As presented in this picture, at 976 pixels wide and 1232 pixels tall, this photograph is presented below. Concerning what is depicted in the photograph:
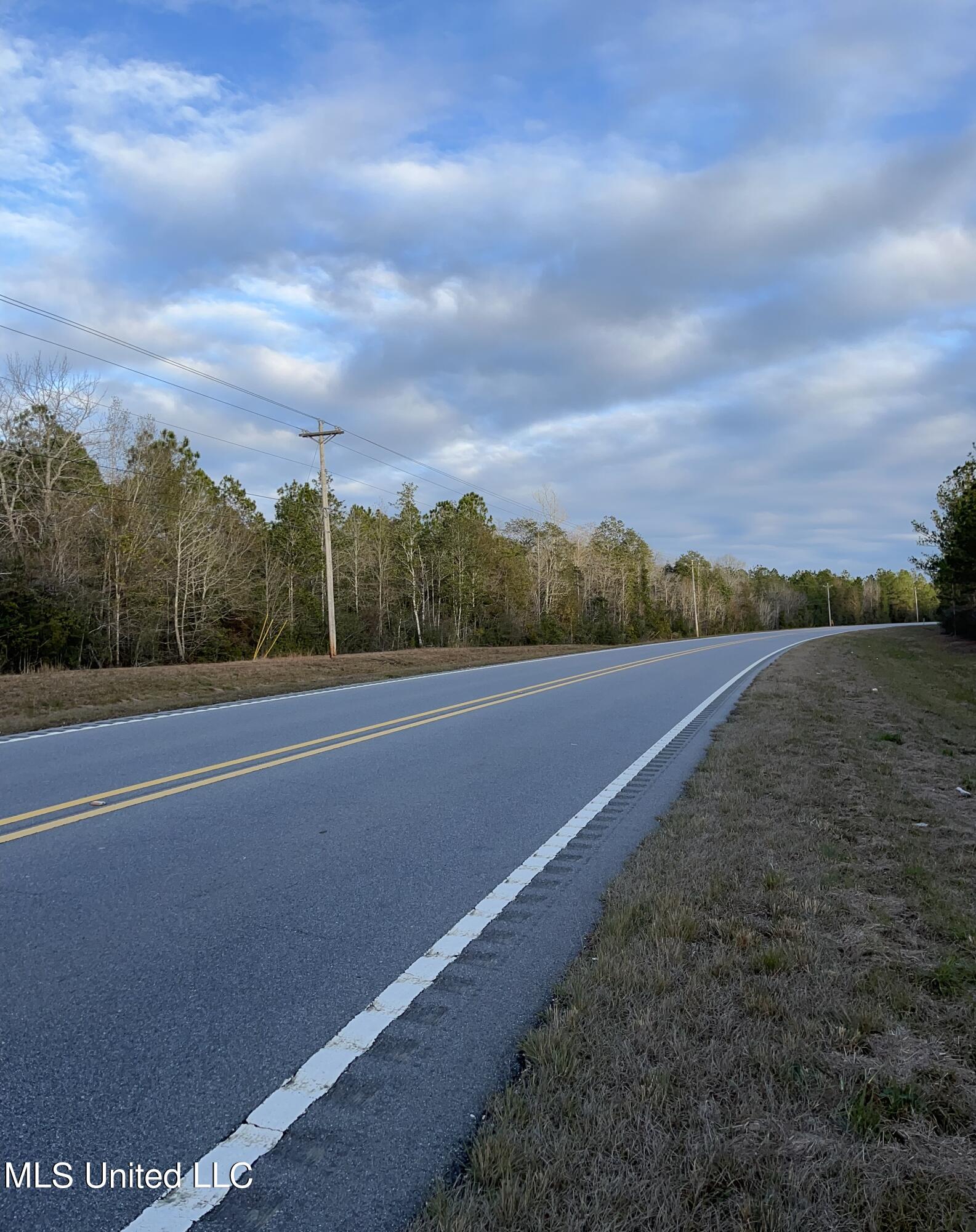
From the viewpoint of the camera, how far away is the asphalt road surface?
225 cm

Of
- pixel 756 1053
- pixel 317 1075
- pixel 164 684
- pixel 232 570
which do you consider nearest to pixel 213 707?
pixel 164 684

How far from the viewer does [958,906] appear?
4.14 metres

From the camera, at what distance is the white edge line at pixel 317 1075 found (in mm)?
2074

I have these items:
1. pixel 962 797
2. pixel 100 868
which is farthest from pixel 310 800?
pixel 962 797

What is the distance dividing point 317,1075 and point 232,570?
113 feet

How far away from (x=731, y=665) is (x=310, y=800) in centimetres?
2005

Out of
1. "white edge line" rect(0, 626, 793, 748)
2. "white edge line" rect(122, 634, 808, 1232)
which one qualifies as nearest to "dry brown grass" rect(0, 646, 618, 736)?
"white edge line" rect(0, 626, 793, 748)

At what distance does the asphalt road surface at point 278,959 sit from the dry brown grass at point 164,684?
496 cm

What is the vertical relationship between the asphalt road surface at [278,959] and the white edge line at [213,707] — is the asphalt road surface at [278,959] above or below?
below

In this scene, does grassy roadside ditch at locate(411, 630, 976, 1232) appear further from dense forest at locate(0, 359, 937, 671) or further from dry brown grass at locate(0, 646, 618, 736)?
dense forest at locate(0, 359, 937, 671)

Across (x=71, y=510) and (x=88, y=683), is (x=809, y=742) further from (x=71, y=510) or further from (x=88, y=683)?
(x=71, y=510)

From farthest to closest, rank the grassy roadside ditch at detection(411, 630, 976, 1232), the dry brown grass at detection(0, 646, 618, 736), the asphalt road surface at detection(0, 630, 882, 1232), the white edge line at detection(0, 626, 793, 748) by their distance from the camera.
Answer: the dry brown grass at detection(0, 646, 618, 736) → the white edge line at detection(0, 626, 793, 748) → the asphalt road surface at detection(0, 630, 882, 1232) → the grassy roadside ditch at detection(411, 630, 976, 1232)

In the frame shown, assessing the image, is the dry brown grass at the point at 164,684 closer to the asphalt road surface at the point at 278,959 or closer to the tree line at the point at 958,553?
the asphalt road surface at the point at 278,959

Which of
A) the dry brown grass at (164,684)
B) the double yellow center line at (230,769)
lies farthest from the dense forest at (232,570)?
the double yellow center line at (230,769)
